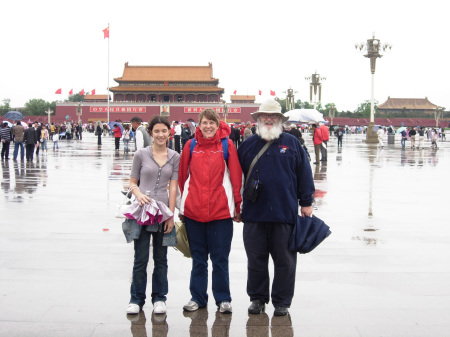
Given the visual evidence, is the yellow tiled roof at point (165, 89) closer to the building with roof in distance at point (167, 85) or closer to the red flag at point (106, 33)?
the building with roof in distance at point (167, 85)

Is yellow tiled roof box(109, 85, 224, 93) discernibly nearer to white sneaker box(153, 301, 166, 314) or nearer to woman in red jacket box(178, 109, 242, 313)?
woman in red jacket box(178, 109, 242, 313)

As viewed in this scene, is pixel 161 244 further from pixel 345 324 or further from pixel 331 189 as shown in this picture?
pixel 331 189

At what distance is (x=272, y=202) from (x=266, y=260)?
1.47 ft

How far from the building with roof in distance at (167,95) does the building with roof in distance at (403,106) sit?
130 feet

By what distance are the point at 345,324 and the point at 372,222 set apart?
3.87m

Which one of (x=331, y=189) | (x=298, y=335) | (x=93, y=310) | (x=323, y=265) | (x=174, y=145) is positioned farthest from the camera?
(x=174, y=145)

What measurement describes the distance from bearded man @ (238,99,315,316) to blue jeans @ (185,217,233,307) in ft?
0.56

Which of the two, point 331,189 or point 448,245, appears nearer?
point 448,245

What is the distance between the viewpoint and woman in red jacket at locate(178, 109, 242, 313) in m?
3.84

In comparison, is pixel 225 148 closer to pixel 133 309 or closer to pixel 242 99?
pixel 133 309

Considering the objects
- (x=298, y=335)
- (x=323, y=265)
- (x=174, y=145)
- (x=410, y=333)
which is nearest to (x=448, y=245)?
(x=323, y=265)

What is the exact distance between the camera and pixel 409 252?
5559 mm

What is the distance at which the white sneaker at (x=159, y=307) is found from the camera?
3770mm

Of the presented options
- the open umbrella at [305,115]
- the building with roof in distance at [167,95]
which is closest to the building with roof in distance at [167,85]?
the building with roof in distance at [167,95]
